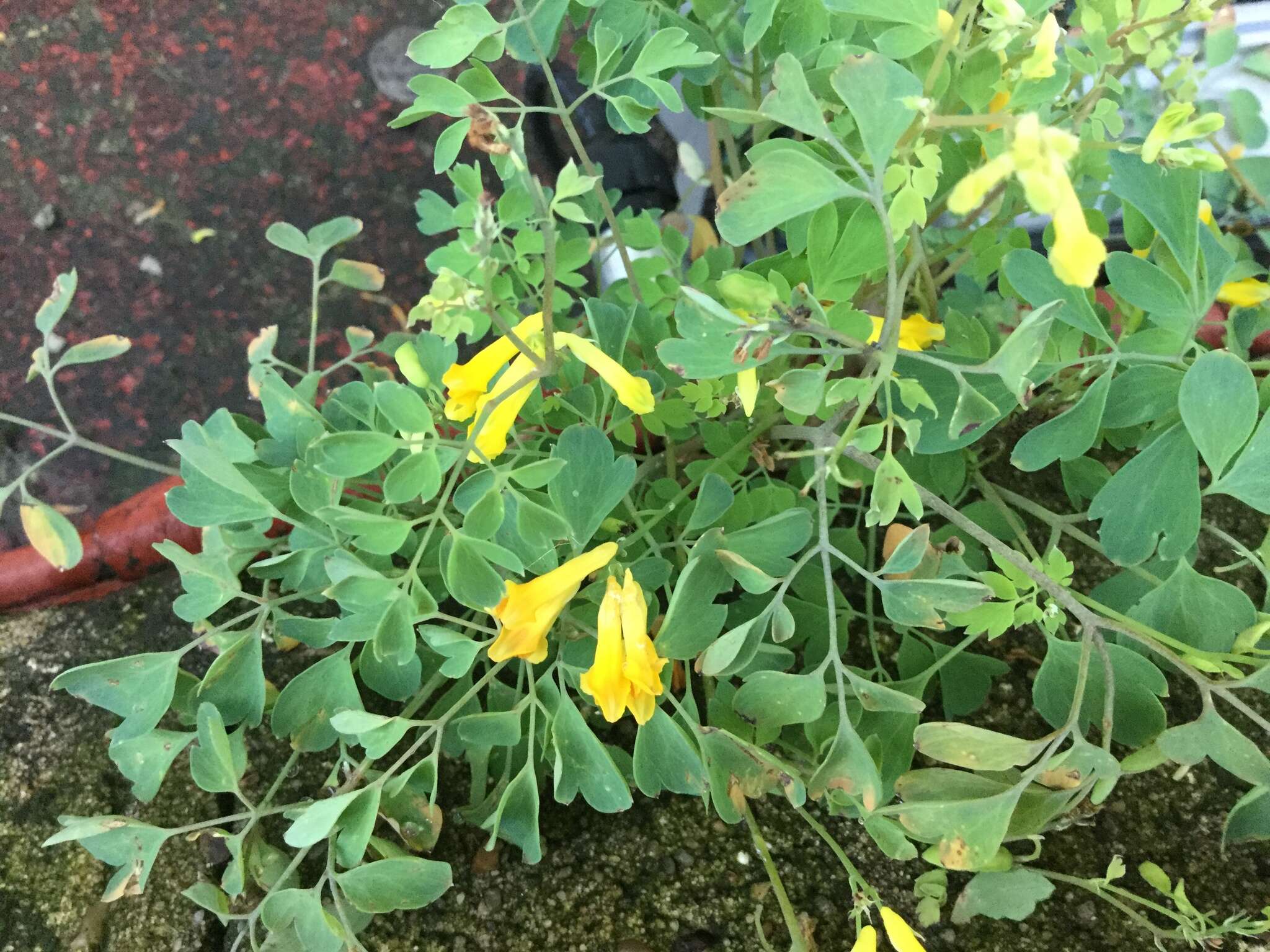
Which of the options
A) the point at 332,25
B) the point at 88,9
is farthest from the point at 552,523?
the point at 88,9

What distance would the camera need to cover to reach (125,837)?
0.53m

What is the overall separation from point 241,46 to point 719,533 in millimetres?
1273

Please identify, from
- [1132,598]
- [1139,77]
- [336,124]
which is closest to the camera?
[1132,598]

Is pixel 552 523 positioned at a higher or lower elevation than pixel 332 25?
lower

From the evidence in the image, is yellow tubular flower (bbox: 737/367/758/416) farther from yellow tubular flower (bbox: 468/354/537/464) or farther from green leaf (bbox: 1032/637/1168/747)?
green leaf (bbox: 1032/637/1168/747)

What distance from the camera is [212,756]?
1.70 feet

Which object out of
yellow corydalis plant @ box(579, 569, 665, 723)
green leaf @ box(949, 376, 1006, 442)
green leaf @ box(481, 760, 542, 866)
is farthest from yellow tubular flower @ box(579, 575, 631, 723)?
green leaf @ box(949, 376, 1006, 442)

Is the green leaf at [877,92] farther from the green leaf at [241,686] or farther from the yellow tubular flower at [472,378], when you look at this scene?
the green leaf at [241,686]

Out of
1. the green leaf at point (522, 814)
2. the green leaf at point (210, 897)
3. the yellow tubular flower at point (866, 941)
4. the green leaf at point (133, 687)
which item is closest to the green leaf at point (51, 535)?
the green leaf at point (133, 687)

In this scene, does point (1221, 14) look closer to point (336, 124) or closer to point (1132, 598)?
point (1132, 598)

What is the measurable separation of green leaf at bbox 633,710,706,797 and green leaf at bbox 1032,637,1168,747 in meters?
0.21

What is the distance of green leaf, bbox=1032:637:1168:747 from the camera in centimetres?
51

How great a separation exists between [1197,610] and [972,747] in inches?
6.7

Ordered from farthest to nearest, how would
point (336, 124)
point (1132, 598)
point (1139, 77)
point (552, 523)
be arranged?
point (336, 124)
point (1139, 77)
point (1132, 598)
point (552, 523)
